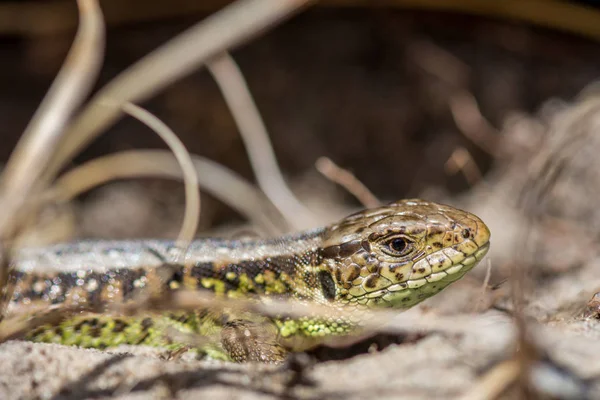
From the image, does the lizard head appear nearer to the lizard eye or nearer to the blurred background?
the lizard eye

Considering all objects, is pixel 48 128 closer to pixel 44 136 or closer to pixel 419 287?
pixel 44 136

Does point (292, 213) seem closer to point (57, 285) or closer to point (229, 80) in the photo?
point (229, 80)

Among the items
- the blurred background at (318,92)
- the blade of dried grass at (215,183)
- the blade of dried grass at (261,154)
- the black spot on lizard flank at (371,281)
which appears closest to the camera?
the black spot on lizard flank at (371,281)

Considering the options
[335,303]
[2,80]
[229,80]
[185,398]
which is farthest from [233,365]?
[2,80]

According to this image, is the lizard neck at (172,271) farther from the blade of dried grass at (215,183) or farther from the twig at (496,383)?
the twig at (496,383)

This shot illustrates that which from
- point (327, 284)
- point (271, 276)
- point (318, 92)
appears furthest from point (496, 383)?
point (318, 92)

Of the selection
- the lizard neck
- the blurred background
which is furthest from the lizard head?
the blurred background

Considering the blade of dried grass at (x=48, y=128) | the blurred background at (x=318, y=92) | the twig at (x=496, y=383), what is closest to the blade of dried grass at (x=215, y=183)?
the blurred background at (x=318, y=92)
